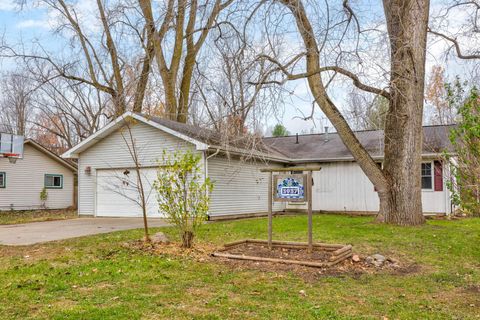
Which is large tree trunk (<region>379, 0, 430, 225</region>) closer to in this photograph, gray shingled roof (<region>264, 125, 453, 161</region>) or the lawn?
the lawn

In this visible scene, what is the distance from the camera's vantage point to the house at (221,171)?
14.2 meters

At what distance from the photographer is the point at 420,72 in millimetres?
11820

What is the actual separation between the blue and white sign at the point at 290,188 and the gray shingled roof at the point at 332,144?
984cm

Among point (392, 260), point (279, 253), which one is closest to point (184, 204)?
point (279, 253)

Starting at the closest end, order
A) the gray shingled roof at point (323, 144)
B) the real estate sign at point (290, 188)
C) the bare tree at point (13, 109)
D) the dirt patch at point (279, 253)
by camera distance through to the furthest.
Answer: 1. the dirt patch at point (279, 253)
2. the real estate sign at point (290, 188)
3. the gray shingled roof at point (323, 144)
4. the bare tree at point (13, 109)

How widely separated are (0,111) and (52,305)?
111 ft

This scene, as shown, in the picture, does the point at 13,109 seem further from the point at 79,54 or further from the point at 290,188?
the point at 290,188

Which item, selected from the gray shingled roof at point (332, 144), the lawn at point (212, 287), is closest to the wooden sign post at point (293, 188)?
the lawn at point (212, 287)

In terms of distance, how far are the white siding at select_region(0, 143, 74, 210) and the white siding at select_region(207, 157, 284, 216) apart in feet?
41.6

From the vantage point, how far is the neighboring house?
21.0 m

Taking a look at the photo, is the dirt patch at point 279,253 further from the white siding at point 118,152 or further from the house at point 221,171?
the white siding at point 118,152

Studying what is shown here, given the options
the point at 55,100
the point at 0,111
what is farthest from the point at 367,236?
the point at 0,111

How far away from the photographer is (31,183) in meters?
22.2

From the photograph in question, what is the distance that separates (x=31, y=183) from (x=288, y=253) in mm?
19202
